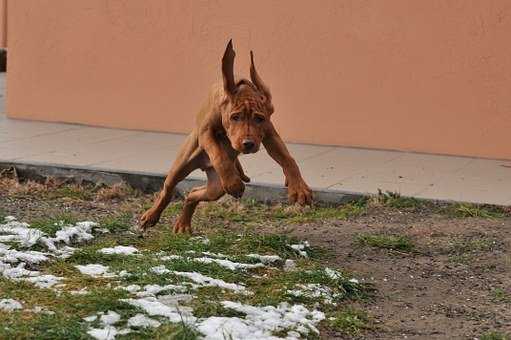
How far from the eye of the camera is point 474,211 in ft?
29.8

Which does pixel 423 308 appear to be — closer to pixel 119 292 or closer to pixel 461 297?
pixel 461 297

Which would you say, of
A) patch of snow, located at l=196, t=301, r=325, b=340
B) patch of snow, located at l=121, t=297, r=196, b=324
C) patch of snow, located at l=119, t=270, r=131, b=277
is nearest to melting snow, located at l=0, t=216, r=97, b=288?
patch of snow, located at l=119, t=270, r=131, b=277

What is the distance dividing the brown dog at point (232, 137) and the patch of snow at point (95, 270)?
955mm

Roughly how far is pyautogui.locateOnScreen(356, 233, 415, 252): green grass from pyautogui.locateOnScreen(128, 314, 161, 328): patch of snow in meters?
2.69

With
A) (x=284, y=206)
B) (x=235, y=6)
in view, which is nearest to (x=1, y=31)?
(x=235, y=6)

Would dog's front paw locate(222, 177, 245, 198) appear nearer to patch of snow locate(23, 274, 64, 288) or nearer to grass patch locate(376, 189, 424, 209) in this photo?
patch of snow locate(23, 274, 64, 288)

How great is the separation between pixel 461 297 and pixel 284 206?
2.89m

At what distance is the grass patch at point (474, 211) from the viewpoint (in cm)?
905

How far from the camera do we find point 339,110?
12086 millimetres

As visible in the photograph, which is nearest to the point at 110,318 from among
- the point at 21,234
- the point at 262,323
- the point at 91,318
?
the point at 91,318

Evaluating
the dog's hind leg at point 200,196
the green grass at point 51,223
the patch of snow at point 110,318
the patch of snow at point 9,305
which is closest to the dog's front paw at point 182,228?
the dog's hind leg at point 200,196

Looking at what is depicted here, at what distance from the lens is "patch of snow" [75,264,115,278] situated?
6.61 meters

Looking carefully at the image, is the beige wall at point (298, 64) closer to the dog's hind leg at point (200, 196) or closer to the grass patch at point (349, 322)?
the dog's hind leg at point (200, 196)

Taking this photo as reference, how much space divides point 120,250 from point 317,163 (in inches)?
165
